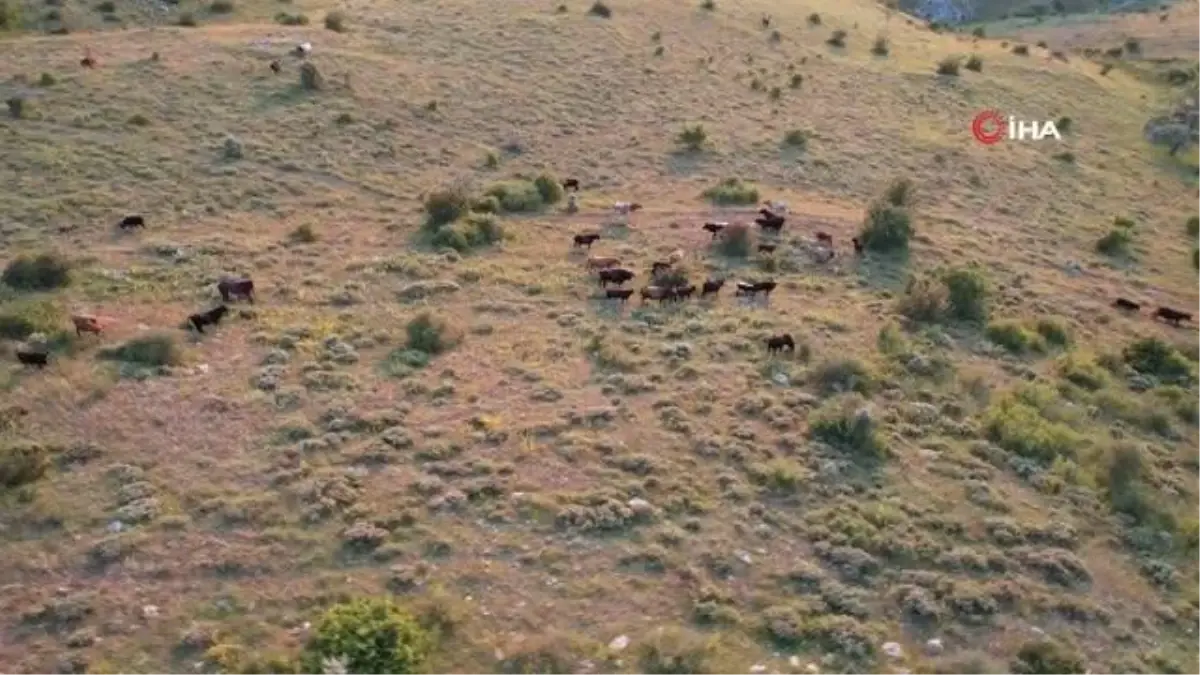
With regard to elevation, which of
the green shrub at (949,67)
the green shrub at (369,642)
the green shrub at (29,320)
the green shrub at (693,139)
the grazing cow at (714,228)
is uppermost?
the green shrub at (949,67)

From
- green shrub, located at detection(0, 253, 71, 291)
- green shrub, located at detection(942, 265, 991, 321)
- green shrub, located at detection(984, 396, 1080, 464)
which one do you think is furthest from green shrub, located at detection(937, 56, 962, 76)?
green shrub, located at detection(0, 253, 71, 291)

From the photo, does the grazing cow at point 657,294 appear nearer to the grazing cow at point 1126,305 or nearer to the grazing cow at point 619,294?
the grazing cow at point 619,294

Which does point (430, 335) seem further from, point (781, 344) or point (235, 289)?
point (781, 344)

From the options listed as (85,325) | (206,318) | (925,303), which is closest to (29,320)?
(85,325)

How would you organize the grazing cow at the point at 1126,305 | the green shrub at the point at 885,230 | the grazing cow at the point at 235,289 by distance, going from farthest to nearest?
the green shrub at the point at 885,230 < the grazing cow at the point at 1126,305 < the grazing cow at the point at 235,289

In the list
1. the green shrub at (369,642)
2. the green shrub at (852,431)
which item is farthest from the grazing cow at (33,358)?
the green shrub at (852,431)

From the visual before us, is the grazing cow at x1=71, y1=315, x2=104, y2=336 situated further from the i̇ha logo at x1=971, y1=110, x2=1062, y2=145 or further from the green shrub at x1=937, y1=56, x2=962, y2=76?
the green shrub at x1=937, y1=56, x2=962, y2=76
